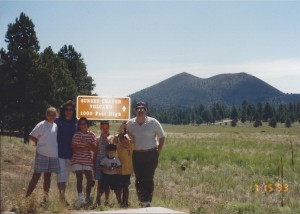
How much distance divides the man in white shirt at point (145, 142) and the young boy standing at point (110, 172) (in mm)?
485

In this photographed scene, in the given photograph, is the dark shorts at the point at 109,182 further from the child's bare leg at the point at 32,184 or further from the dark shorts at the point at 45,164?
the child's bare leg at the point at 32,184

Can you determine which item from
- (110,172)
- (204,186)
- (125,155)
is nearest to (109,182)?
(110,172)

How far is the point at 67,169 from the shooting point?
24.0 ft

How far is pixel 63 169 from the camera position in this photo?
7.22m

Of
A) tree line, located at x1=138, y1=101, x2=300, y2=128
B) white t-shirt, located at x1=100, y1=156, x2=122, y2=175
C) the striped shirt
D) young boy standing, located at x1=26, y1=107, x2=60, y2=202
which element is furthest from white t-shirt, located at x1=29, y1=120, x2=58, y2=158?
tree line, located at x1=138, y1=101, x2=300, y2=128

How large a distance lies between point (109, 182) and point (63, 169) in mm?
850

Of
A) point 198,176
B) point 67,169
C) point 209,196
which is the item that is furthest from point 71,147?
point 198,176

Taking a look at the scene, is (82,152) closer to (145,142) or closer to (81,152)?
(81,152)

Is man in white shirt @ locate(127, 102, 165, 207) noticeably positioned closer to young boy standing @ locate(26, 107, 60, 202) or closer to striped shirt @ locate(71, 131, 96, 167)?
striped shirt @ locate(71, 131, 96, 167)

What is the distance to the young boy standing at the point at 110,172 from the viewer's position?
24.2 ft

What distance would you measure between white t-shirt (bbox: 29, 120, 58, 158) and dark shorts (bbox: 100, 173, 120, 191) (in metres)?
0.95

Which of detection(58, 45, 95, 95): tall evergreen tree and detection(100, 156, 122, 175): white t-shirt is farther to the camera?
detection(58, 45, 95, 95): tall evergreen tree

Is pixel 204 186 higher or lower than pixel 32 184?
Answer: lower

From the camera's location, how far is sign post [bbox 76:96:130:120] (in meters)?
7.94
